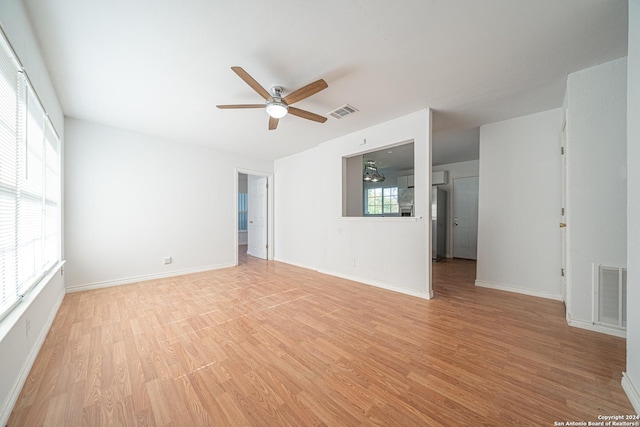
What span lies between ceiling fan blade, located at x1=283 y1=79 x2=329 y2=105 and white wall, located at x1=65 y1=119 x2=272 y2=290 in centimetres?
307

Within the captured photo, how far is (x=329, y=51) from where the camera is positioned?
1.96 meters

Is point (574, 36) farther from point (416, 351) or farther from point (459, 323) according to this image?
point (416, 351)

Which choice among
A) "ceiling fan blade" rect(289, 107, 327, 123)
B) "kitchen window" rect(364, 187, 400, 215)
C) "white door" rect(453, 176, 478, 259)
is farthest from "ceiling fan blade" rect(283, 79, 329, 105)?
"kitchen window" rect(364, 187, 400, 215)

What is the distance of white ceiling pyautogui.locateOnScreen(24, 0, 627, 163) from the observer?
1.57 metres

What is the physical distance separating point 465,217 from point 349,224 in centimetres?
381

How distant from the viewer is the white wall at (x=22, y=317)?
1279 millimetres

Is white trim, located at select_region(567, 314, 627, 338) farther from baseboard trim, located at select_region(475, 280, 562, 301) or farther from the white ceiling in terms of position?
the white ceiling

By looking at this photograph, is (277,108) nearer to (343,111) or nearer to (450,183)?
(343,111)

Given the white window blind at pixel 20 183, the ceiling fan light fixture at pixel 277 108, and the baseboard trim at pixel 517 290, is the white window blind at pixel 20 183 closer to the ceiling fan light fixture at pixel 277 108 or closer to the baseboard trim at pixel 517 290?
the ceiling fan light fixture at pixel 277 108

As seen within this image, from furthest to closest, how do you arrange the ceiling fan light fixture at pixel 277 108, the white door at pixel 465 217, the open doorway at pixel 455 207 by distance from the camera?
the white door at pixel 465 217, the open doorway at pixel 455 207, the ceiling fan light fixture at pixel 277 108

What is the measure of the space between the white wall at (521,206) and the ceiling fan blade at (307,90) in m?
3.06

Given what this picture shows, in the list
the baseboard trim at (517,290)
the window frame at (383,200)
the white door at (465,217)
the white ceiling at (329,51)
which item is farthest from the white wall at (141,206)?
the white door at (465,217)

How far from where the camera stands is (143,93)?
8.67ft

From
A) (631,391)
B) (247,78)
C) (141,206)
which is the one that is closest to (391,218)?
(631,391)
